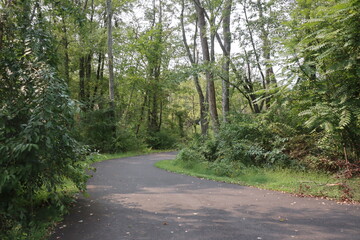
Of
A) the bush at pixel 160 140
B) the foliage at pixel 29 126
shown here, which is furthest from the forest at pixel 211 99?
the bush at pixel 160 140

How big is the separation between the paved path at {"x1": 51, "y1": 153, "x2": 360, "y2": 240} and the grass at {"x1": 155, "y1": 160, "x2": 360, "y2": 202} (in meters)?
0.54

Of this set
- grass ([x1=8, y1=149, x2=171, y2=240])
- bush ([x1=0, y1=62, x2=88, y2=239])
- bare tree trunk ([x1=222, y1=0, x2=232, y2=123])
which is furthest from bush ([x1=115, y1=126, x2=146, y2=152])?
bush ([x1=0, y1=62, x2=88, y2=239])

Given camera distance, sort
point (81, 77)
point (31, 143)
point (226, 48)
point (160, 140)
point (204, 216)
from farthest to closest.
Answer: point (160, 140) < point (81, 77) < point (226, 48) < point (204, 216) < point (31, 143)

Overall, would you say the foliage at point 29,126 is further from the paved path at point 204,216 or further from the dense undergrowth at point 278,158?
the dense undergrowth at point 278,158

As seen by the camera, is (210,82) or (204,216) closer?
(204,216)

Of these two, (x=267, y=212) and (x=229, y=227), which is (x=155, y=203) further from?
(x=267, y=212)

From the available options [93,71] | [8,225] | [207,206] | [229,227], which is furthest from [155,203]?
[93,71]

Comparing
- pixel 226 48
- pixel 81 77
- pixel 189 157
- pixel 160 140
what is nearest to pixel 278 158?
pixel 189 157

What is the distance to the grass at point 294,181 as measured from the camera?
659 centimetres

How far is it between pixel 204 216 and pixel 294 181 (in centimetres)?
425

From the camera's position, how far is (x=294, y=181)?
818 cm

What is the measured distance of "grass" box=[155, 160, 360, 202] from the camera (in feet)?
21.6

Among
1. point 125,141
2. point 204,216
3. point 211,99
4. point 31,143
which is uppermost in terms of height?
point 211,99

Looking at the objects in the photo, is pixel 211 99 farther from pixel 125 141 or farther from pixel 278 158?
pixel 125 141
